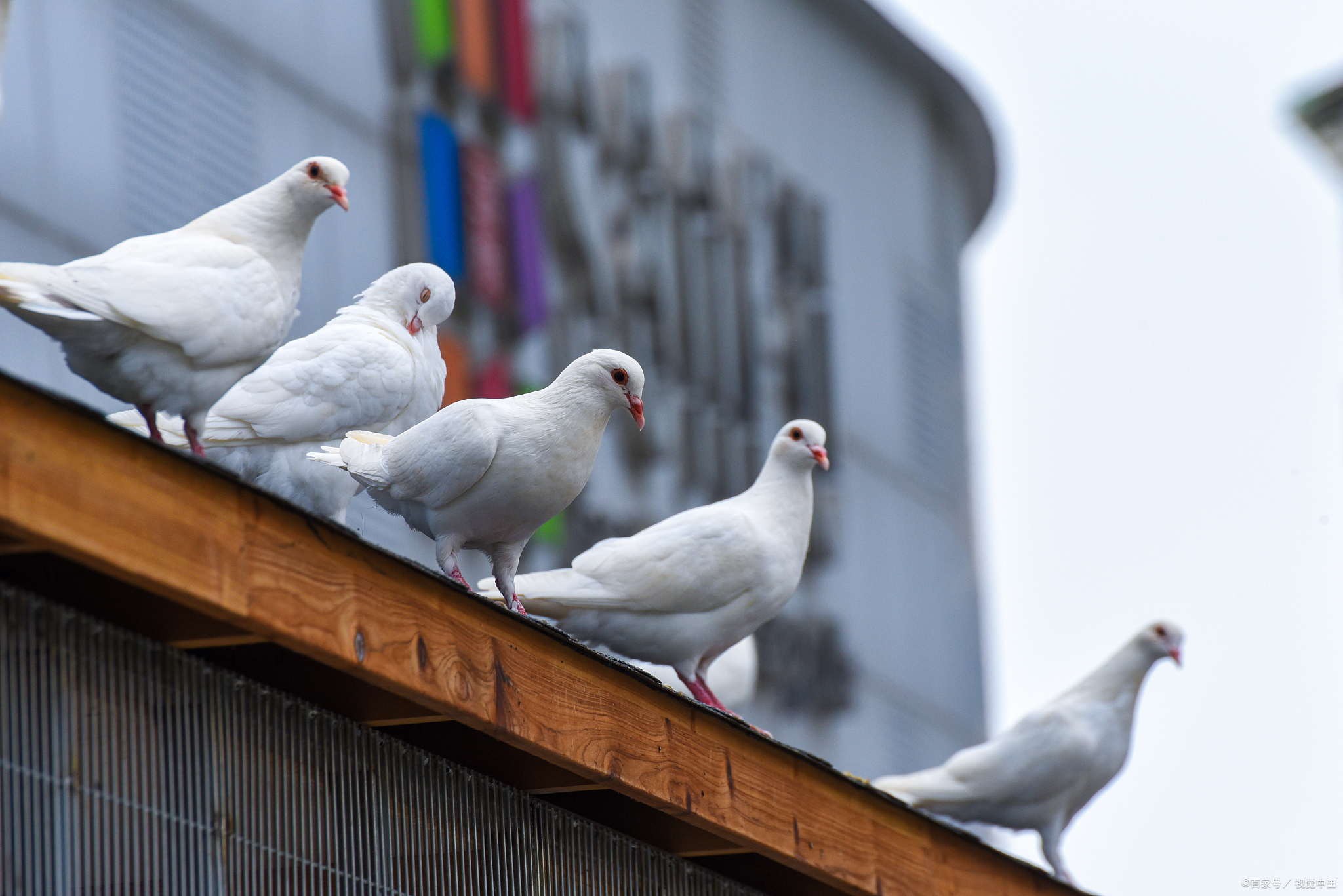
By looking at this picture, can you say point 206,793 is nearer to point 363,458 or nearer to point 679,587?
point 363,458

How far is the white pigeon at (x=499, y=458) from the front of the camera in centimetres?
588

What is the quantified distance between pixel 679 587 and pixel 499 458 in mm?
1366

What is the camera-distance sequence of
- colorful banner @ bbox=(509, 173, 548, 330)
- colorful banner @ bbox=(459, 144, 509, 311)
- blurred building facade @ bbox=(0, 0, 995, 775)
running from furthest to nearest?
colorful banner @ bbox=(509, 173, 548, 330)
colorful banner @ bbox=(459, 144, 509, 311)
blurred building facade @ bbox=(0, 0, 995, 775)

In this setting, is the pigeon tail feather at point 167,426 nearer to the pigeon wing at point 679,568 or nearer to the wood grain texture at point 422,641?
the pigeon wing at point 679,568

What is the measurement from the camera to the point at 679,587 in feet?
23.2

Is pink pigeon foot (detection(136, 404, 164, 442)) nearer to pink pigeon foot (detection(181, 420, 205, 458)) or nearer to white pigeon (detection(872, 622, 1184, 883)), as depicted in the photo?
pink pigeon foot (detection(181, 420, 205, 458))

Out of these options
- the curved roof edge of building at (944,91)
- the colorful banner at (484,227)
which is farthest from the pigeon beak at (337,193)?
the curved roof edge of building at (944,91)

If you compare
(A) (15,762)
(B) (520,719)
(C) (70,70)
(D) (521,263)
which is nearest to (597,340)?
(D) (521,263)

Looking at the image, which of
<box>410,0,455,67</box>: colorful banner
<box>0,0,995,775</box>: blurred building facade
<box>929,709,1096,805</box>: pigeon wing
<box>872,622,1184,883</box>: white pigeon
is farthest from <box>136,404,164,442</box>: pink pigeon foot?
<box>410,0,455,67</box>: colorful banner

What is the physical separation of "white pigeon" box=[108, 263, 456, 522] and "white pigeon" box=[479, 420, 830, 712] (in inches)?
26.9

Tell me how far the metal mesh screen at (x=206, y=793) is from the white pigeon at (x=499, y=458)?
46.9 inches

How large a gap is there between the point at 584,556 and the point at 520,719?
2.53 m

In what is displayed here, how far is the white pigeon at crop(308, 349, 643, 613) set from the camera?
5.88 m

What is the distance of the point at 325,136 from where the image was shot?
45.1 ft
